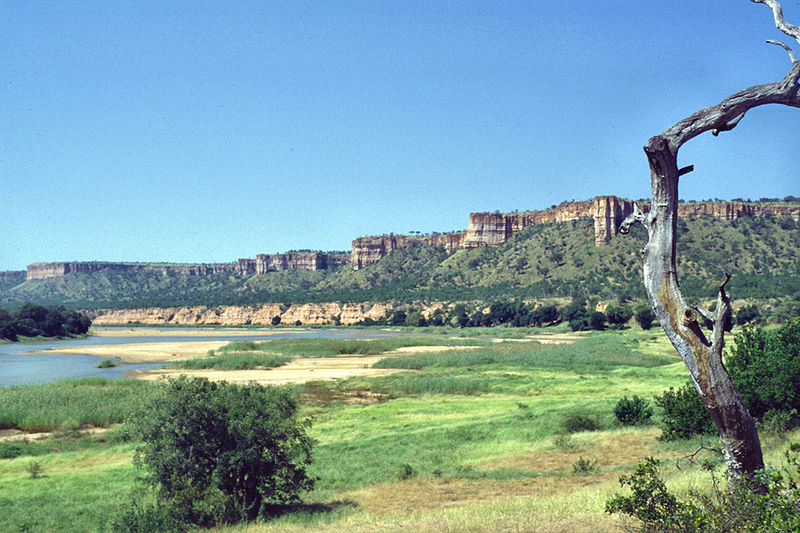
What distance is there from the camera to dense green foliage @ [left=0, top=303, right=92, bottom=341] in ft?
310

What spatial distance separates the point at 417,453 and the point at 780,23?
16.6 m

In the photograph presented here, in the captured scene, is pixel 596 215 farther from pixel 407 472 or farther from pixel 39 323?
pixel 407 472

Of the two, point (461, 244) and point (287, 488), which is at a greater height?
point (461, 244)

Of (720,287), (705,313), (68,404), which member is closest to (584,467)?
(705,313)

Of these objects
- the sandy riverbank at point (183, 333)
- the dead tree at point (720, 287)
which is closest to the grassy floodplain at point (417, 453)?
the dead tree at point (720, 287)

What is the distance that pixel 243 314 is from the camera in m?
156

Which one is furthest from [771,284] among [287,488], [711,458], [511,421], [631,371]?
[287,488]

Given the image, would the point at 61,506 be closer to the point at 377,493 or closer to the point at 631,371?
the point at 377,493

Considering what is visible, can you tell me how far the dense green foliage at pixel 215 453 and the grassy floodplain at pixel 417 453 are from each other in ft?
3.08

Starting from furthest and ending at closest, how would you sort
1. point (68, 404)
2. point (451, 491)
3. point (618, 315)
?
→ point (618, 315) < point (68, 404) < point (451, 491)

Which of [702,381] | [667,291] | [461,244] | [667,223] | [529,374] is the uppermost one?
[461,244]

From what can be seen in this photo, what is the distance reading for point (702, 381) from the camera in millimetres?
5750

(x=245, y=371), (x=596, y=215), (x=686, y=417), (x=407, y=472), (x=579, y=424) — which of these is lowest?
(x=245, y=371)

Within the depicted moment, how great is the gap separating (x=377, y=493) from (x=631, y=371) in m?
Answer: 31.3
